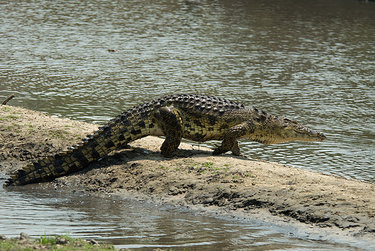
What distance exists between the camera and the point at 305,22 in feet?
83.1

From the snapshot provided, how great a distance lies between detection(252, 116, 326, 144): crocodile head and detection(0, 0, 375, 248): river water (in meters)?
0.58

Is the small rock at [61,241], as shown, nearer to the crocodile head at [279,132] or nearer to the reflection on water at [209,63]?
the crocodile head at [279,132]

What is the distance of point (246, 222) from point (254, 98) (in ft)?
23.3

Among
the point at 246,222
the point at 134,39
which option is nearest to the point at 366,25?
the point at 134,39

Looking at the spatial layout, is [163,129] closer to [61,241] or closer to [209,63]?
[61,241]

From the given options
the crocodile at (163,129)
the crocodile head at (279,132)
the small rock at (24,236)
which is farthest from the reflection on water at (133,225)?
the crocodile head at (279,132)

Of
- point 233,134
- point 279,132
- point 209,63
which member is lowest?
point 209,63

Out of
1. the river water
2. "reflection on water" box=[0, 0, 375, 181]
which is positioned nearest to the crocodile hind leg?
the river water

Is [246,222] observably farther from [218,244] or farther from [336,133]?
[336,133]

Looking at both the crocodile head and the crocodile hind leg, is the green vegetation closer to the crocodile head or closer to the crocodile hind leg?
the crocodile hind leg

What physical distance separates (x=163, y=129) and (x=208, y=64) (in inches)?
352

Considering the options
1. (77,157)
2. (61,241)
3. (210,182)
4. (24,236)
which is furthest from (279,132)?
(24,236)

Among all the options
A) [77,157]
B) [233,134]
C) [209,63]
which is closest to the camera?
[77,157]

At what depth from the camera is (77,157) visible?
8055 millimetres
